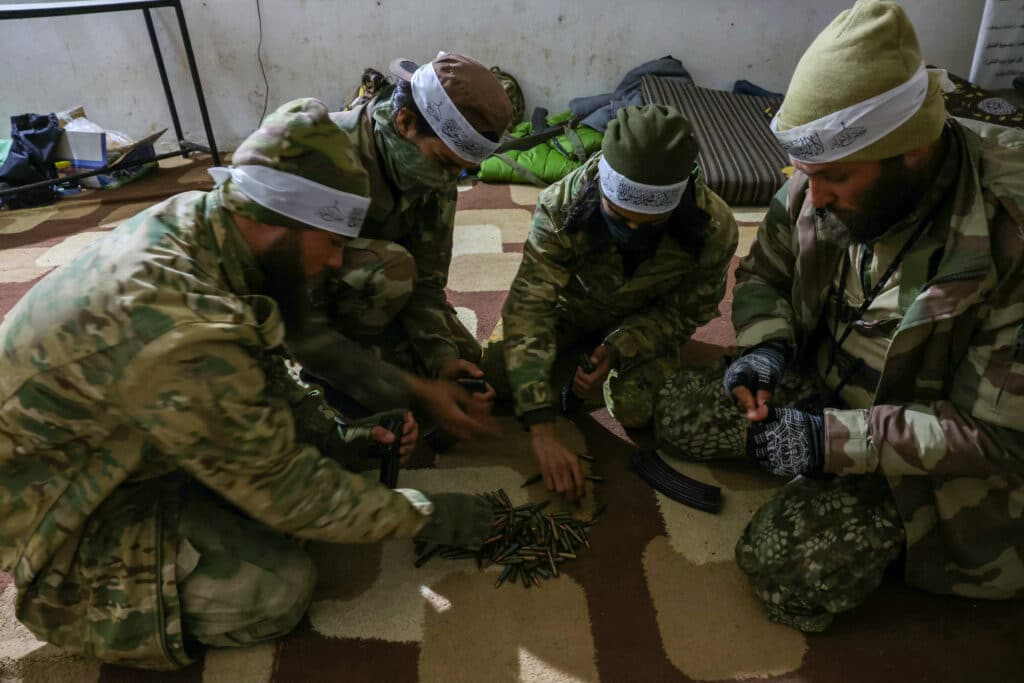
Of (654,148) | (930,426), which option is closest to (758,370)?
(930,426)

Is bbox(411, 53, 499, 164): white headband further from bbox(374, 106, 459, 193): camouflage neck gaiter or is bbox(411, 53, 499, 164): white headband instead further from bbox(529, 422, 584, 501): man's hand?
bbox(529, 422, 584, 501): man's hand

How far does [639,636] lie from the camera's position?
1.86 metres

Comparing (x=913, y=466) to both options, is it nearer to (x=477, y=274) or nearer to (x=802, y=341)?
(x=802, y=341)

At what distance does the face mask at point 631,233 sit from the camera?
2.23 m

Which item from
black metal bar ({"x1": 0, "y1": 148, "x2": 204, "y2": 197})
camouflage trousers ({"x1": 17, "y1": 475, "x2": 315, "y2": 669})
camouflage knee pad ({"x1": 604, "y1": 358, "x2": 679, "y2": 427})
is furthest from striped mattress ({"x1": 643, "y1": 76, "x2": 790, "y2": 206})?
black metal bar ({"x1": 0, "y1": 148, "x2": 204, "y2": 197})

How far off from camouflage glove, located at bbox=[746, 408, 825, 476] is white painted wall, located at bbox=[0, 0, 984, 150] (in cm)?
423

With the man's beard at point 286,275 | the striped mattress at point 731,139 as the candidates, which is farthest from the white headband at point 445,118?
the striped mattress at point 731,139

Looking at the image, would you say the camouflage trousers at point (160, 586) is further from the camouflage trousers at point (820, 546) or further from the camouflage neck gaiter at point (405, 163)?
the camouflage trousers at point (820, 546)

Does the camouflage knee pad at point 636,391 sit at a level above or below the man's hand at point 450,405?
below

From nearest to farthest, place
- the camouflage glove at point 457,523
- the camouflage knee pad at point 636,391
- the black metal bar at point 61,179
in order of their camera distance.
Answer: the camouflage glove at point 457,523 → the camouflage knee pad at point 636,391 → the black metal bar at point 61,179

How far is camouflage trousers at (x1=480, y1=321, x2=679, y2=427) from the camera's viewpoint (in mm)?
2486

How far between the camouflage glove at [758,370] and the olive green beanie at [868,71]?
67cm

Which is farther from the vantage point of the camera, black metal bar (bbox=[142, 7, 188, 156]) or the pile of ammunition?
black metal bar (bbox=[142, 7, 188, 156])

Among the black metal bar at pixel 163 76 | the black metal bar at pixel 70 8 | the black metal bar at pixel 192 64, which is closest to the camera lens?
the black metal bar at pixel 70 8
